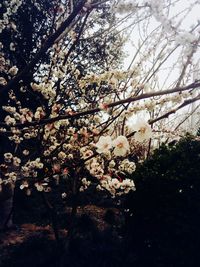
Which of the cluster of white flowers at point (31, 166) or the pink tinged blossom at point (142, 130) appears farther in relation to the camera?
the cluster of white flowers at point (31, 166)

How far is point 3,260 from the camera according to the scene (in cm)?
652

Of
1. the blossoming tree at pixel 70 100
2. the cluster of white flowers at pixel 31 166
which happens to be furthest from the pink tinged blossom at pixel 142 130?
the cluster of white flowers at pixel 31 166

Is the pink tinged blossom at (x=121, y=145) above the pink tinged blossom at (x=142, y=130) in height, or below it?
below

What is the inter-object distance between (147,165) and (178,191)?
38.8 inches

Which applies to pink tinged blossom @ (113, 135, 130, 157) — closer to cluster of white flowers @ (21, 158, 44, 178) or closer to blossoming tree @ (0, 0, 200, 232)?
blossoming tree @ (0, 0, 200, 232)

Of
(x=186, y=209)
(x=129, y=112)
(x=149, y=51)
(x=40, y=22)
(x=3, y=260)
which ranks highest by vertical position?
(x=40, y=22)

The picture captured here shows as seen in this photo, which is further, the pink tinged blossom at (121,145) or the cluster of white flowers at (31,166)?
the cluster of white flowers at (31,166)

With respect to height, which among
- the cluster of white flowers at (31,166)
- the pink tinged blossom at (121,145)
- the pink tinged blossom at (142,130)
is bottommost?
the pink tinged blossom at (121,145)

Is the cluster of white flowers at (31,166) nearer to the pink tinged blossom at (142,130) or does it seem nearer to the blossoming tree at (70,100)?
the blossoming tree at (70,100)

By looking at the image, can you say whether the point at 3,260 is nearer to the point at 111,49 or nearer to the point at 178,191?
the point at 178,191

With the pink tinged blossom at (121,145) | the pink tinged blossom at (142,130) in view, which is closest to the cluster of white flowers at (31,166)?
the pink tinged blossom at (121,145)

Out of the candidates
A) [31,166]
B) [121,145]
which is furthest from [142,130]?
[31,166]

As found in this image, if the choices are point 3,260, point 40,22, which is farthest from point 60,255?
point 40,22

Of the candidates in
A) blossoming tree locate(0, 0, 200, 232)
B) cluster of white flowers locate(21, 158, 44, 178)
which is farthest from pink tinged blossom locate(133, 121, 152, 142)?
cluster of white flowers locate(21, 158, 44, 178)
